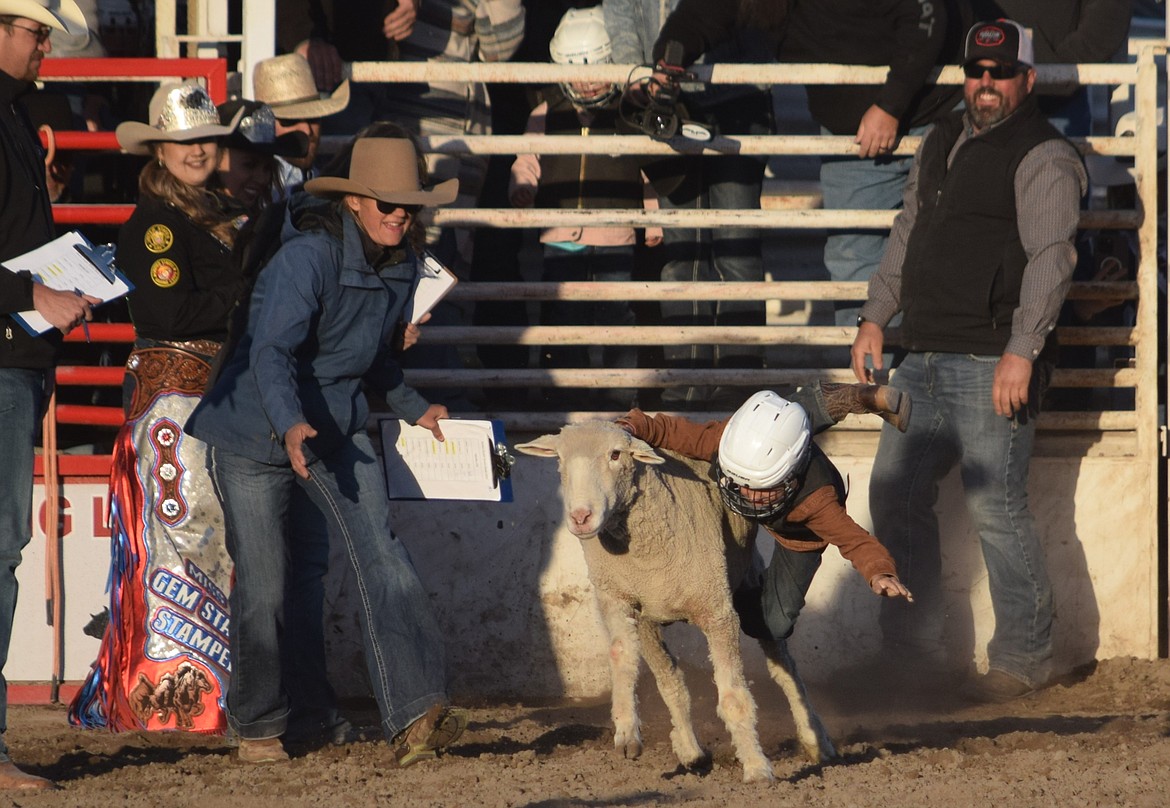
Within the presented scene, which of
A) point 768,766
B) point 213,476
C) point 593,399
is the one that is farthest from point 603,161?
point 768,766

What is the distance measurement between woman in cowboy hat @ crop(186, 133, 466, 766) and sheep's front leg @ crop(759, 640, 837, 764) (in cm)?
134

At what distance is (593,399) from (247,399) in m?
2.82

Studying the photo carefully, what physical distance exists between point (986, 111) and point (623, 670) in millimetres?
3057

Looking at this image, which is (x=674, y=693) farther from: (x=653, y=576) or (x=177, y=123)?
(x=177, y=123)

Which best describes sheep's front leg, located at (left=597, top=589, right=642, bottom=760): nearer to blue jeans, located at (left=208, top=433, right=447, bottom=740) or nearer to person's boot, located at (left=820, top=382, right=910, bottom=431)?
blue jeans, located at (left=208, top=433, right=447, bottom=740)

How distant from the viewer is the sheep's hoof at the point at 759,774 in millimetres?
5238

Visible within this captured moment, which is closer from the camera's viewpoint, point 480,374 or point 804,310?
point 480,374

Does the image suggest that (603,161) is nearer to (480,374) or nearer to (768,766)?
(480,374)

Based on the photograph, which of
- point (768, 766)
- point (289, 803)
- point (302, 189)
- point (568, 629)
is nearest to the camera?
point (289, 803)

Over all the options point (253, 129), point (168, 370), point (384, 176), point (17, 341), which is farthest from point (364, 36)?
point (17, 341)

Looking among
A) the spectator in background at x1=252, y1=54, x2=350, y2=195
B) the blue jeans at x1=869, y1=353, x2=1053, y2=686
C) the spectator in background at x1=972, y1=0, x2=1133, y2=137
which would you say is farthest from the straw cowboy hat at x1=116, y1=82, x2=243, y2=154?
the spectator in background at x1=972, y1=0, x2=1133, y2=137

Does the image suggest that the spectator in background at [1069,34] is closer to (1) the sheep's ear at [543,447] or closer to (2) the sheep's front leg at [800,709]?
(2) the sheep's front leg at [800,709]

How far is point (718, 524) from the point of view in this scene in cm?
580

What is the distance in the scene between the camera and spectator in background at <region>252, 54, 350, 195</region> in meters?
6.62
